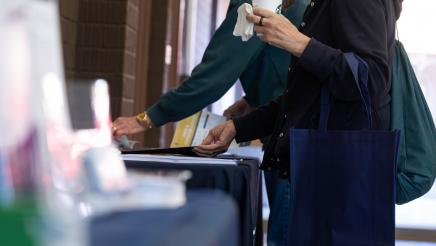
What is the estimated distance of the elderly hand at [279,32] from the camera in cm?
156

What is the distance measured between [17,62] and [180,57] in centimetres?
500

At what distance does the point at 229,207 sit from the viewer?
0.82m

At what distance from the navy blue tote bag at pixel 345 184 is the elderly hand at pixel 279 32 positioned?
0.39ft

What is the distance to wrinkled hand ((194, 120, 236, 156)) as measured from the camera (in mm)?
1928

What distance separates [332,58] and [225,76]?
2.05ft

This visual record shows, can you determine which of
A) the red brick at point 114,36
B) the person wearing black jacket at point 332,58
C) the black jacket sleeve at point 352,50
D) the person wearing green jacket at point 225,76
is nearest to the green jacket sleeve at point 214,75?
the person wearing green jacket at point 225,76

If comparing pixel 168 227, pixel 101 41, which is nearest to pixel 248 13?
pixel 168 227

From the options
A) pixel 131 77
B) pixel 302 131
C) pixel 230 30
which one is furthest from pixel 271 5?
pixel 131 77

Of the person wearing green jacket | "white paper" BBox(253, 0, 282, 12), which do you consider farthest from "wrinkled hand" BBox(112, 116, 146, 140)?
"white paper" BBox(253, 0, 282, 12)

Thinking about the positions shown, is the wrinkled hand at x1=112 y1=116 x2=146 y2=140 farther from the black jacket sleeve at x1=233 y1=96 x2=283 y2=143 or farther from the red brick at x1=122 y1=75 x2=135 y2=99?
the red brick at x1=122 y1=75 x2=135 y2=99

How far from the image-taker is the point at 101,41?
3182mm

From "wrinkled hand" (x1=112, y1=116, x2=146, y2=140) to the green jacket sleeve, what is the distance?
62 mm

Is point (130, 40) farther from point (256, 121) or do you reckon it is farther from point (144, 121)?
point (256, 121)

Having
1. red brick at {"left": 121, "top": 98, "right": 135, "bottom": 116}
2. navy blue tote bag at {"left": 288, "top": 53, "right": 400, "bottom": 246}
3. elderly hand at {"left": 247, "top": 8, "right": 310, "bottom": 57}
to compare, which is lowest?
navy blue tote bag at {"left": 288, "top": 53, "right": 400, "bottom": 246}
